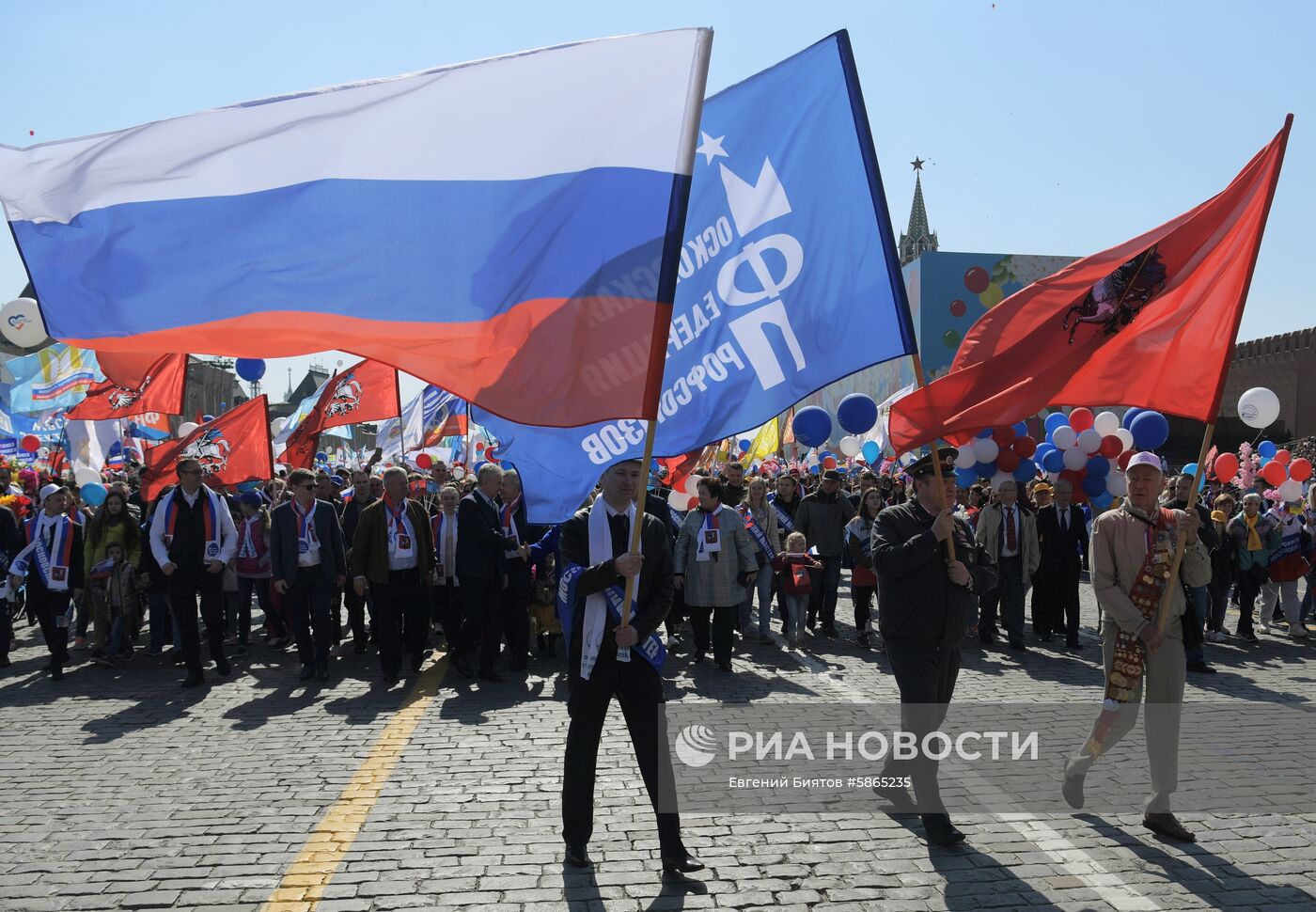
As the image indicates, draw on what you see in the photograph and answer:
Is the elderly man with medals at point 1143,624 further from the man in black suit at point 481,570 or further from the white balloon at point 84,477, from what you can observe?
the white balloon at point 84,477

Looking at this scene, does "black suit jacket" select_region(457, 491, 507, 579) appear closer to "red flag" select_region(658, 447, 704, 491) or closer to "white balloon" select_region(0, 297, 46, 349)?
"red flag" select_region(658, 447, 704, 491)

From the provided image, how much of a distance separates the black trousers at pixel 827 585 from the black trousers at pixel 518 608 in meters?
3.48

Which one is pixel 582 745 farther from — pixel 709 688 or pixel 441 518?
pixel 441 518

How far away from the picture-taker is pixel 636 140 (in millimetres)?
4695

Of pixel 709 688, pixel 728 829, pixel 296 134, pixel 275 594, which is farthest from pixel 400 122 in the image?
pixel 275 594

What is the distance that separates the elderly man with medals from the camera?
532cm

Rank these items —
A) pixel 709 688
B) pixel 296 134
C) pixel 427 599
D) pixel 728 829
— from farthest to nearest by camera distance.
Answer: pixel 427 599 < pixel 709 688 < pixel 728 829 < pixel 296 134

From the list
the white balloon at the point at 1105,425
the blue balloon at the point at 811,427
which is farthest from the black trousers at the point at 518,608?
the white balloon at the point at 1105,425

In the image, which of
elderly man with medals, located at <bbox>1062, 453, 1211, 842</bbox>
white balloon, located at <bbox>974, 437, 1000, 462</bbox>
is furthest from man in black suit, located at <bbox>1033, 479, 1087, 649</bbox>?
elderly man with medals, located at <bbox>1062, 453, 1211, 842</bbox>

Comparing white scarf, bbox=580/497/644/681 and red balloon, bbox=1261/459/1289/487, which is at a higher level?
red balloon, bbox=1261/459/1289/487

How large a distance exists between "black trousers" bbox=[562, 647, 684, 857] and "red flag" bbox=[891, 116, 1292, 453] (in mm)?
1841

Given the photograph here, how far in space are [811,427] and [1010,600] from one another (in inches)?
204

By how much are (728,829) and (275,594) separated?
794 centimetres

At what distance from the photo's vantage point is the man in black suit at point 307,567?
959cm
